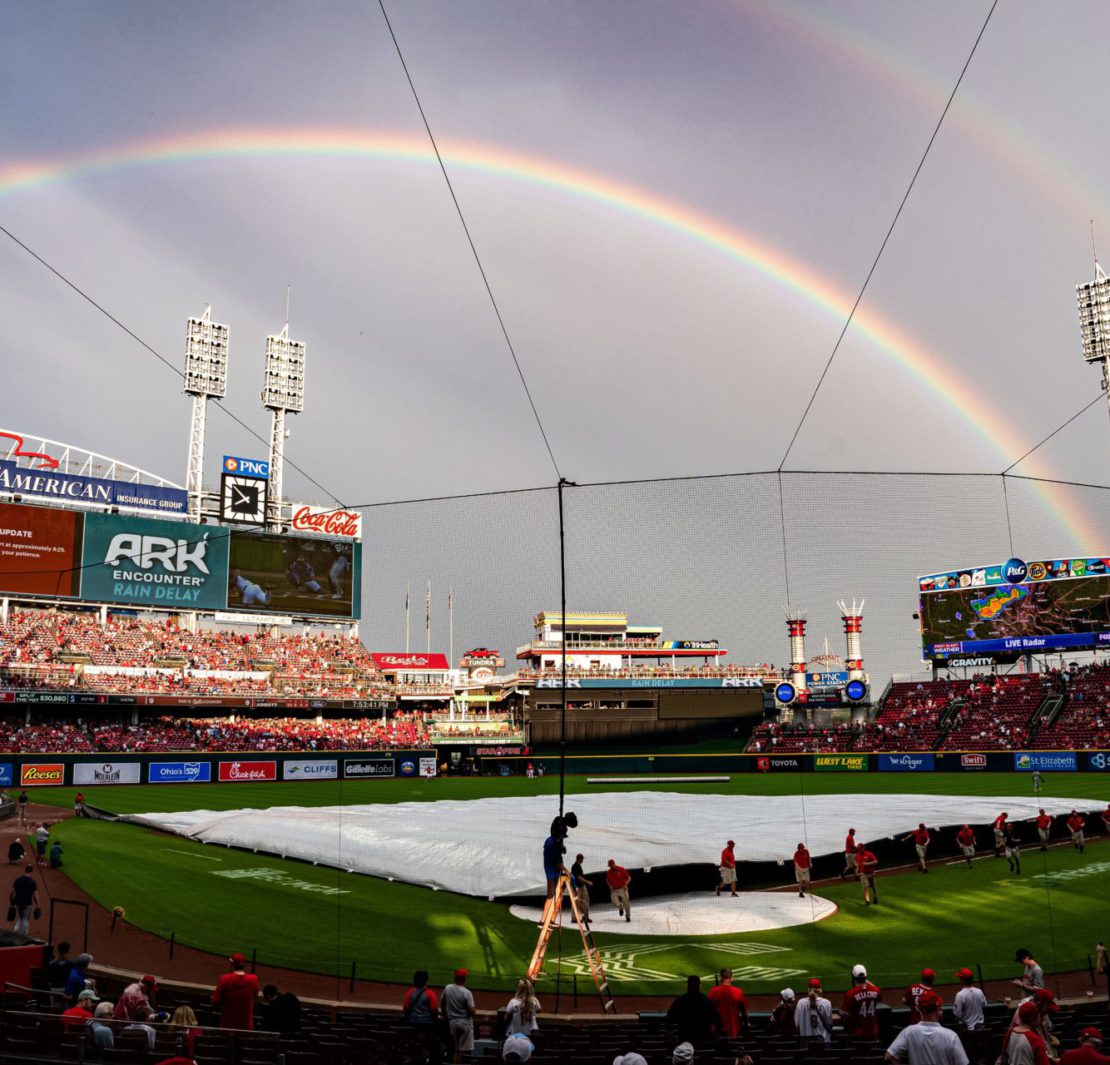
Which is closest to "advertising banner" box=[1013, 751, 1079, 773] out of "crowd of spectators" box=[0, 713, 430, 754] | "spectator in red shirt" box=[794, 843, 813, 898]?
"spectator in red shirt" box=[794, 843, 813, 898]

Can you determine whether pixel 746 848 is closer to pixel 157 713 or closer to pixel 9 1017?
pixel 9 1017

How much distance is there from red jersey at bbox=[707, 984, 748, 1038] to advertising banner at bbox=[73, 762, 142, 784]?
42.3m

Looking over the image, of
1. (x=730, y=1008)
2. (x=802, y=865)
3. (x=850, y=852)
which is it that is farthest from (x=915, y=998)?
(x=850, y=852)

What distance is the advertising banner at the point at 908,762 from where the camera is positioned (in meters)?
51.1

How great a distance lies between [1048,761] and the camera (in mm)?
46562

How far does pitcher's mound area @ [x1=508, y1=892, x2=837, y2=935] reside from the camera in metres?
16.1

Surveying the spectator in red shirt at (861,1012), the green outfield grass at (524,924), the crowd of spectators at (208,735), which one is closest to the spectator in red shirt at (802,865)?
the green outfield grass at (524,924)

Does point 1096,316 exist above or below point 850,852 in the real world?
above

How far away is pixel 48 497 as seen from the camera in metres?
57.2

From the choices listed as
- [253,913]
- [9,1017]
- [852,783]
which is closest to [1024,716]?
[852,783]

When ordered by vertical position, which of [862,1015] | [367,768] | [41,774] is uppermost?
[41,774]

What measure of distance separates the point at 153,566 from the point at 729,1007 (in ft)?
191

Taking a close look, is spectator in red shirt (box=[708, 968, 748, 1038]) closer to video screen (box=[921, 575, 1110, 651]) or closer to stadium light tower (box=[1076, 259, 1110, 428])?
video screen (box=[921, 575, 1110, 651])

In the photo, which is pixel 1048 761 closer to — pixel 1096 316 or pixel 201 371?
pixel 1096 316
